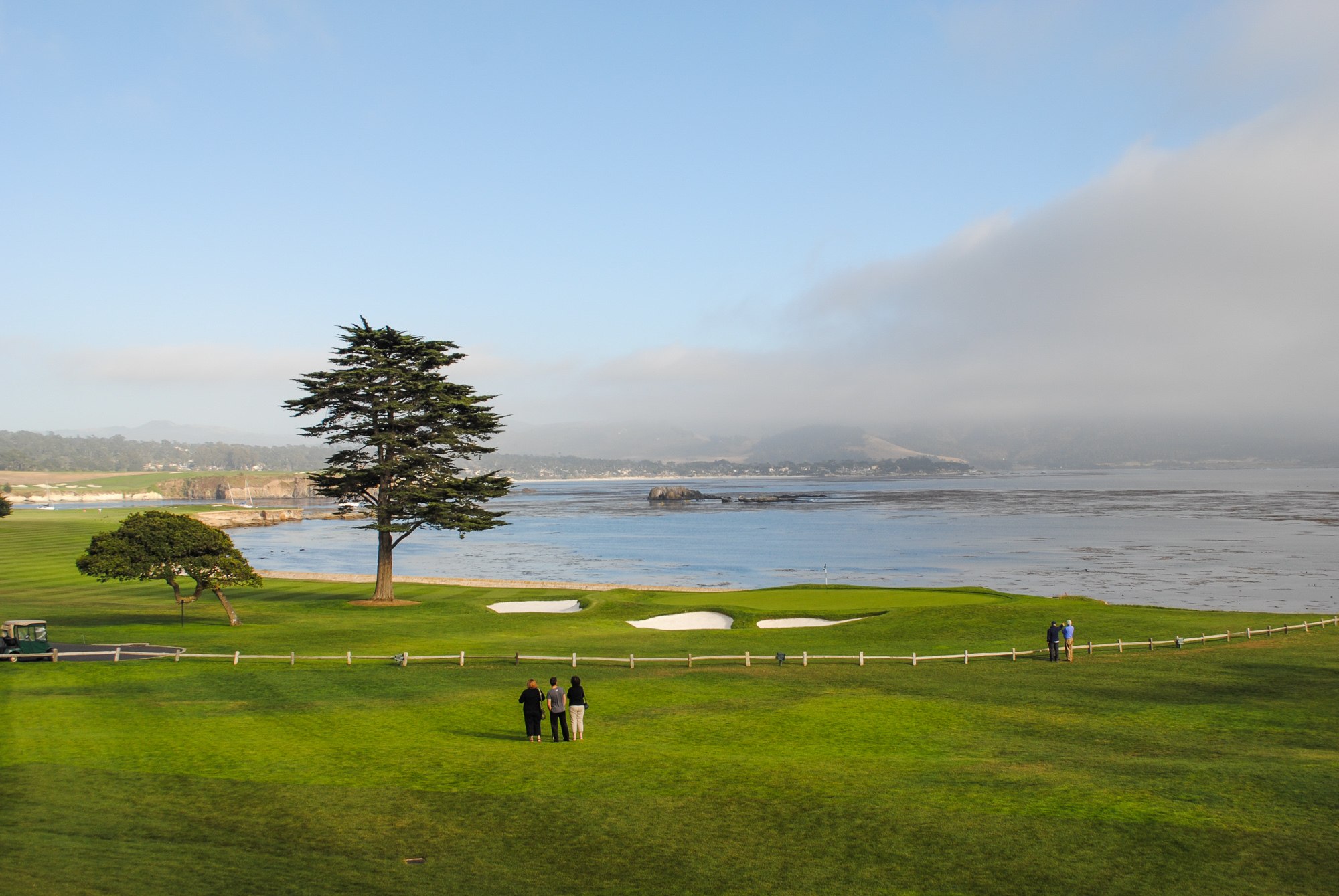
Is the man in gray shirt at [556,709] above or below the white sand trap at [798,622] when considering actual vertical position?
above

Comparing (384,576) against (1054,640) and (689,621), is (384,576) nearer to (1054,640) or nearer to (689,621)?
(689,621)

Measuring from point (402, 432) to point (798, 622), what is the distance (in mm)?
27536

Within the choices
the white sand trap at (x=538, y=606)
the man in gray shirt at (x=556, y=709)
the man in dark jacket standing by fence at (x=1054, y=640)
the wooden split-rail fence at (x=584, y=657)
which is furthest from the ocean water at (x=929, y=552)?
the man in gray shirt at (x=556, y=709)

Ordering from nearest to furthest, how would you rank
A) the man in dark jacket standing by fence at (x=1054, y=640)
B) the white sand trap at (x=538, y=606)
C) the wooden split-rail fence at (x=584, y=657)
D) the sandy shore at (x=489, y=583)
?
the wooden split-rail fence at (x=584, y=657), the man in dark jacket standing by fence at (x=1054, y=640), the white sand trap at (x=538, y=606), the sandy shore at (x=489, y=583)

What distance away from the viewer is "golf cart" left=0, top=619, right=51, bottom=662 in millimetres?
33312

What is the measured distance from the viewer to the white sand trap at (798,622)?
5148 centimetres

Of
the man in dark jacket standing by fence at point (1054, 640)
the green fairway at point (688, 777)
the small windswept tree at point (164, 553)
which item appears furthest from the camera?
the small windswept tree at point (164, 553)

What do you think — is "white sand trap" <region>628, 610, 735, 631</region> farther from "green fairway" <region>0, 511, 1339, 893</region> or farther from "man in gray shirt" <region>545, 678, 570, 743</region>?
"man in gray shirt" <region>545, 678, 570, 743</region>

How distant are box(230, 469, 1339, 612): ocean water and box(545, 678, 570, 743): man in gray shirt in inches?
2202

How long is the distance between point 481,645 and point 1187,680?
2760 centimetres

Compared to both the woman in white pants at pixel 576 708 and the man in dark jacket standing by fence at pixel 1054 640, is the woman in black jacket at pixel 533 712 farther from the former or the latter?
the man in dark jacket standing by fence at pixel 1054 640

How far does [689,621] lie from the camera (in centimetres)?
5453

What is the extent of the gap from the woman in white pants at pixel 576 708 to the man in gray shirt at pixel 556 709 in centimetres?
19

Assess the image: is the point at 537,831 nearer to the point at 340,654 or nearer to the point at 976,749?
the point at 976,749
